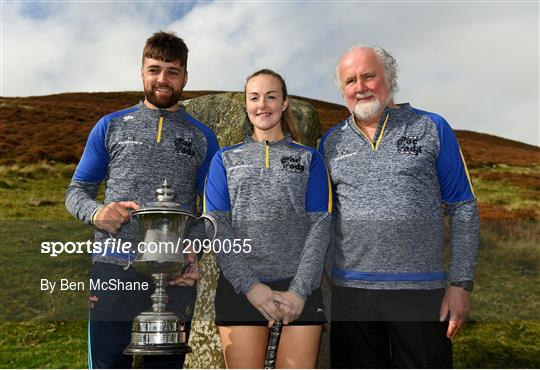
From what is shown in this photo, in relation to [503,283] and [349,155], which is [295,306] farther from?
[503,283]

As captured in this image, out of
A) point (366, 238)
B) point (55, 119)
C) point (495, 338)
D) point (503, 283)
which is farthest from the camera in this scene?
point (55, 119)

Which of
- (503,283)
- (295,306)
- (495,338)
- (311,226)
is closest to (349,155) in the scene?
(311,226)

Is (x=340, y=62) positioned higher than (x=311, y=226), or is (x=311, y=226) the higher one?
(x=340, y=62)

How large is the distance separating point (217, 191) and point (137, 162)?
65 cm

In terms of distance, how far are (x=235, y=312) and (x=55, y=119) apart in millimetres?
28218

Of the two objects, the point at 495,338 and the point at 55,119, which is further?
→ the point at 55,119

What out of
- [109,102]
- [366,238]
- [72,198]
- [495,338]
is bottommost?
[495,338]

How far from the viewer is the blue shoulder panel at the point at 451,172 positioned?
387 cm

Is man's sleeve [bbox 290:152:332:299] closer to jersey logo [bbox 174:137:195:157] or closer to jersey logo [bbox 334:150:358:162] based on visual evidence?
jersey logo [bbox 334:150:358:162]

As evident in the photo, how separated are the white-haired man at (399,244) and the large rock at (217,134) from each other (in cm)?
182

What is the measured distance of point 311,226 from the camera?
3.73m

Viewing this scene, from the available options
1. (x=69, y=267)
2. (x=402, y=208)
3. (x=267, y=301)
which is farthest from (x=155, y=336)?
(x=69, y=267)

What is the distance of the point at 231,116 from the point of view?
580cm

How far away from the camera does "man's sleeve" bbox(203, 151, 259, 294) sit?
11.8ft
